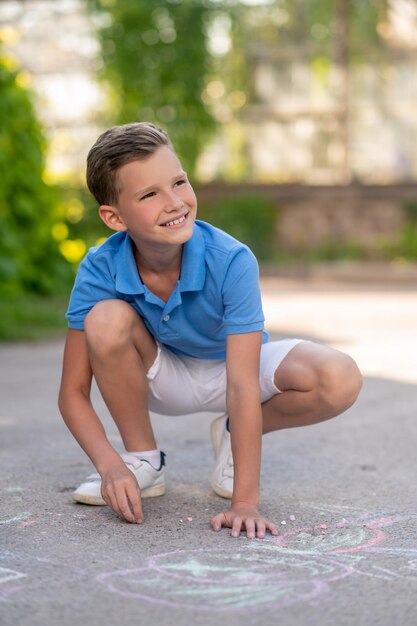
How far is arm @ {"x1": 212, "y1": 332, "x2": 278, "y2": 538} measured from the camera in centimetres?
250

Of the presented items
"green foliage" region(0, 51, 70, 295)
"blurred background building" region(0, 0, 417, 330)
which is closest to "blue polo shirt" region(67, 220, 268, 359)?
"green foliage" region(0, 51, 70, 295)

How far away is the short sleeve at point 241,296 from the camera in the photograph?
8.63 ft

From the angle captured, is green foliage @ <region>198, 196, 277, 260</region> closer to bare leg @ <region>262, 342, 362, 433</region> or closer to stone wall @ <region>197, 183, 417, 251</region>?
stone wall @ <region>197, 183, 417, 251</region>

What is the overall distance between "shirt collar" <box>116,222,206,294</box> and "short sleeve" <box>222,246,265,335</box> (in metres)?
0.07

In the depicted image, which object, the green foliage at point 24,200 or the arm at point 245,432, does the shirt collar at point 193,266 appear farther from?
the green foliage at point 24,200

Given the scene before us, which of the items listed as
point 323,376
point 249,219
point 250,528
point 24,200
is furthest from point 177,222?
point 249,219

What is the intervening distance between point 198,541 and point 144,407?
513 millimetres

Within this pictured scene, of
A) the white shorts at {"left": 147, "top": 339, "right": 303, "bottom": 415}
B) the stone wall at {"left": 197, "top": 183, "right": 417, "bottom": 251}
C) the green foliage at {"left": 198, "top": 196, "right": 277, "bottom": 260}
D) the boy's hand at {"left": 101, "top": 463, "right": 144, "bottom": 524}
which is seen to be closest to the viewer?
the boy's hand at {"left": 101, "top": 463, "right": 144, "bottom": 524}

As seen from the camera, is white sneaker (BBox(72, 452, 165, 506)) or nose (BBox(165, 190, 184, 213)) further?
white sneaker (BBox(72, 452, 165, 506))

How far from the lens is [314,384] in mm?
2770

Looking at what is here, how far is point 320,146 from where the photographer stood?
19453 mm

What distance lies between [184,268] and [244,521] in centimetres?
67

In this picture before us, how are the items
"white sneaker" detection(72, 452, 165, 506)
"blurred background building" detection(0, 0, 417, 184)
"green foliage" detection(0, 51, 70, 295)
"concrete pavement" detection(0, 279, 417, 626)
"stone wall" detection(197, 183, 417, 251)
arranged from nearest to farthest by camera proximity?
"concrete pavement" detection(0, 279, 417, 626) → "white sneaker" detection(72, 452, 165, 506) → "green foliage" detection(0, 51, 70, 295) → "stone wall" detection(197, 183, 417, 251) → "blurred background building" detection(0, 0, 417, 184)

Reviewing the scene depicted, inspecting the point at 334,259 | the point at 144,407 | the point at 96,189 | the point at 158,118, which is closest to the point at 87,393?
the point at 144,407
